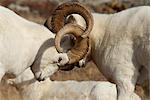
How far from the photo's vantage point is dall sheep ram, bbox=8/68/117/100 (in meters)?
12.0

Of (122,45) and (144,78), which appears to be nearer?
(122,45)

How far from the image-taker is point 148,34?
37.1ft

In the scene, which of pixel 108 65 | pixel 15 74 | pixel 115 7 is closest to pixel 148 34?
pixel 108 65

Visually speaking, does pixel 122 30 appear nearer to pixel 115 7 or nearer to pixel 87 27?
pixel 87 27

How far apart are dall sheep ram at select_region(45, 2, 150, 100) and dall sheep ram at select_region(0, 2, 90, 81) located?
0.76 ft

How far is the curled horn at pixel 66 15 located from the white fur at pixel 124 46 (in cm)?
27

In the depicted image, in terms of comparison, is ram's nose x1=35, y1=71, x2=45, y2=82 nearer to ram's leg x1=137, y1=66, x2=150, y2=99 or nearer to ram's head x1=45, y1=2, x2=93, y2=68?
ram's head x1=45, y1=2, x2=93, y2=68

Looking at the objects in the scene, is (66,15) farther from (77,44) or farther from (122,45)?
(122,45)

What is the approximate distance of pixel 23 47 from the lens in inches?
430

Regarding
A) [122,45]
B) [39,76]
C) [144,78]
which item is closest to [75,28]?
[122,45]

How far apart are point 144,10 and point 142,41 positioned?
0.55 m

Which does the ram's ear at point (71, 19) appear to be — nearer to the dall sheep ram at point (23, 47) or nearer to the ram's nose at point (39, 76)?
the dall sheep ram at point (23, 47)

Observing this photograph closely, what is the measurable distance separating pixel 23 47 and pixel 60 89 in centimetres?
186

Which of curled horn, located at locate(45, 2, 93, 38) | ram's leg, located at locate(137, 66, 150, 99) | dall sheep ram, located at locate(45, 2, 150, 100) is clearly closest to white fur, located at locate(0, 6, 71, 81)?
dall sheep ram, located at locate(45, 2, 150, 100)
